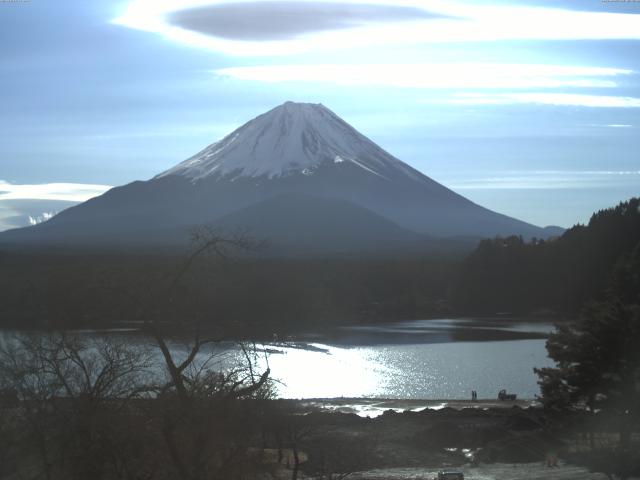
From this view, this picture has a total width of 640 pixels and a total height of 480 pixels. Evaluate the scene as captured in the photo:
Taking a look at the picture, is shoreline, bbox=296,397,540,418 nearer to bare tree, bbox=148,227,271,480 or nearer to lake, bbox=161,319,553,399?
lake, bbox=161,319,553,399

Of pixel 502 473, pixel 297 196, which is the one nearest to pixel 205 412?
pixel 502 473

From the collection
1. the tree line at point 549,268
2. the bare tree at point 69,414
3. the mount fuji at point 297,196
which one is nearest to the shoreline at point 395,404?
the bare tree at point 69,414

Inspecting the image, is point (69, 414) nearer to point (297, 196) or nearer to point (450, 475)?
point (450, 475)

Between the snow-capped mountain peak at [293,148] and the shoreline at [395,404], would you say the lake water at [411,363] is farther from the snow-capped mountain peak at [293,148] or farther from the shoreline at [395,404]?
the snow-capped mountain peak at [293,148]

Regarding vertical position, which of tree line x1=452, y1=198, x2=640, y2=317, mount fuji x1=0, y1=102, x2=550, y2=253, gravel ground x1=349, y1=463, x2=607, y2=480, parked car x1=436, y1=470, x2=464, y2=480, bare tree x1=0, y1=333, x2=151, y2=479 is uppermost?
mount fuji x1=0, y1=102, x2=550, y2=253

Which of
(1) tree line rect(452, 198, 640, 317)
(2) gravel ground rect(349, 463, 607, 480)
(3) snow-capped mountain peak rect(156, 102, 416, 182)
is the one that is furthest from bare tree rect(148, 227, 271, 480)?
(3) snow-capped mountain peak rect(156, 102, 416, 182)

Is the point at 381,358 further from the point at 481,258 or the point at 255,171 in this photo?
the point at 255,171

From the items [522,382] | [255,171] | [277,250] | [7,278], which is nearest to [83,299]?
[522,382]
